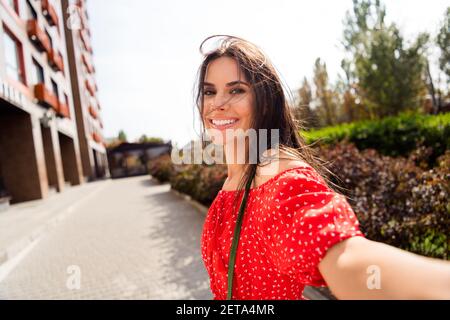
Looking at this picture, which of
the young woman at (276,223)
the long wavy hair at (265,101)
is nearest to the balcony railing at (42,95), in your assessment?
the young woman at (276,223)

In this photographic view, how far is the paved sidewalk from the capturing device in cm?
404

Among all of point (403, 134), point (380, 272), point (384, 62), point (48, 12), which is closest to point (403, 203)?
point (380, 272)

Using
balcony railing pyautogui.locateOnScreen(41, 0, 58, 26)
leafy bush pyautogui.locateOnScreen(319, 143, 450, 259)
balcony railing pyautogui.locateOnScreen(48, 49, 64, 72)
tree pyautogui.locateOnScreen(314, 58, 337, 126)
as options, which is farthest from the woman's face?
tree pyautogui.locateOnScreen(314, 58, 337, 126)

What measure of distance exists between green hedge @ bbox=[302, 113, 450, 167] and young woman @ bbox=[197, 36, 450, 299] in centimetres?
436

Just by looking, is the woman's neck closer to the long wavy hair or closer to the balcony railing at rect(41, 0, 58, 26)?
the long wavy hair

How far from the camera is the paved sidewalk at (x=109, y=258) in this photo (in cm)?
404

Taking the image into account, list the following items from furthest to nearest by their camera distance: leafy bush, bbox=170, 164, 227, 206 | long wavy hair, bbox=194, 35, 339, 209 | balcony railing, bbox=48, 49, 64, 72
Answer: balcony railing, bbox=48, 49, 64, 72 → leafy bush, bbox=170, 164, 227, 206 → long wavy hair, bbox=194, 35, 339, 209

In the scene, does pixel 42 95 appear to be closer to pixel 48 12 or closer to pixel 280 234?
pixel 48 12

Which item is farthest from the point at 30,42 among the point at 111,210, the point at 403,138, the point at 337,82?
the point at 337,82

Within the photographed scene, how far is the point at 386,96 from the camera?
16750 millimetres

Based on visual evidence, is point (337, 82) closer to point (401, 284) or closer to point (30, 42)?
point (30, 42)

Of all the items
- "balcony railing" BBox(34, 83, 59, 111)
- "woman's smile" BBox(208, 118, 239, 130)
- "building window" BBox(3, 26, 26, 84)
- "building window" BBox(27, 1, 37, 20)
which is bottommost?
"woman's smile" BBox(208, 118, 239, 130)

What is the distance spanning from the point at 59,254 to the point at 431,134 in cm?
696

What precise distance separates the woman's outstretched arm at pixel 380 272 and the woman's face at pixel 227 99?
2.04ft
